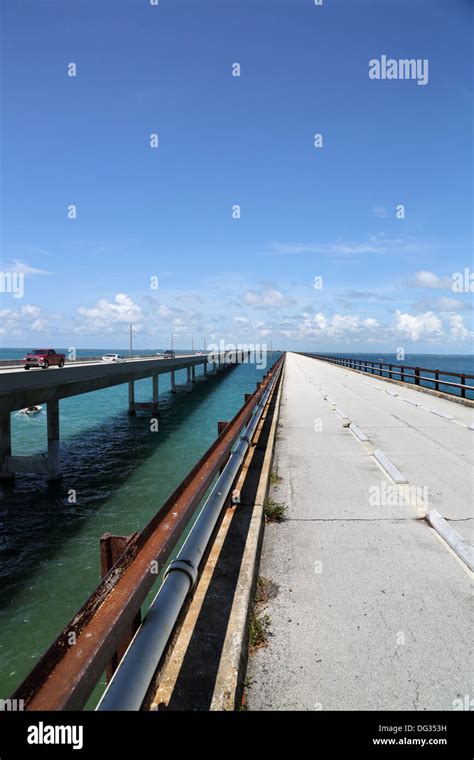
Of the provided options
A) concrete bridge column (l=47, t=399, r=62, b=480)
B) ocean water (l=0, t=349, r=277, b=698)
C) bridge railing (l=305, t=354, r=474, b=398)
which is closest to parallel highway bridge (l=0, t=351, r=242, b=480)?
concrete bridge column (l=47, t=399, r=62, b=480)

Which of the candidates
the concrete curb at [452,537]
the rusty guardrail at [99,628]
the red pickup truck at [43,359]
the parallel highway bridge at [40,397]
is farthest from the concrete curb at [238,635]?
the red pickup truck at [43,359]

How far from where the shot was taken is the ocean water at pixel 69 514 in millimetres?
7742

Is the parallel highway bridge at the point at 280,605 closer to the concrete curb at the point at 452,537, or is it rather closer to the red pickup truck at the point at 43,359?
the concrete curb at the point at 452,537

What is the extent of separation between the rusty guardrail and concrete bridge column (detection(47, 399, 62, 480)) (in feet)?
52.2

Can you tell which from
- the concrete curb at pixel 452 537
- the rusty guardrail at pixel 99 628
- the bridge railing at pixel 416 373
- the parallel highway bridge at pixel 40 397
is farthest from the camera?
the bridge railing at pixel 416 373

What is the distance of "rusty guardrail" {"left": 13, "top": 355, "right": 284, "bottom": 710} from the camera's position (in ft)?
5.39

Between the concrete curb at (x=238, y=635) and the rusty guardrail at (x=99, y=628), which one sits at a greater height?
the rusty guardrail at (x=99, y=628)

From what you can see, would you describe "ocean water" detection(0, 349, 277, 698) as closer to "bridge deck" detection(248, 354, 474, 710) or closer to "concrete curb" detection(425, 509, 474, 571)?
"bridge deck" detection(248, 354, 474, 710)

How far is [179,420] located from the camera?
34719 mm

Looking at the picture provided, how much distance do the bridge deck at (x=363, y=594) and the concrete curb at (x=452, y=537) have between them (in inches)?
3.0

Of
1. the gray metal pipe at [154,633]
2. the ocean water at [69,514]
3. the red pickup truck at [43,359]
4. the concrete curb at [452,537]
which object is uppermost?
the red pickup truck at [43,359]
